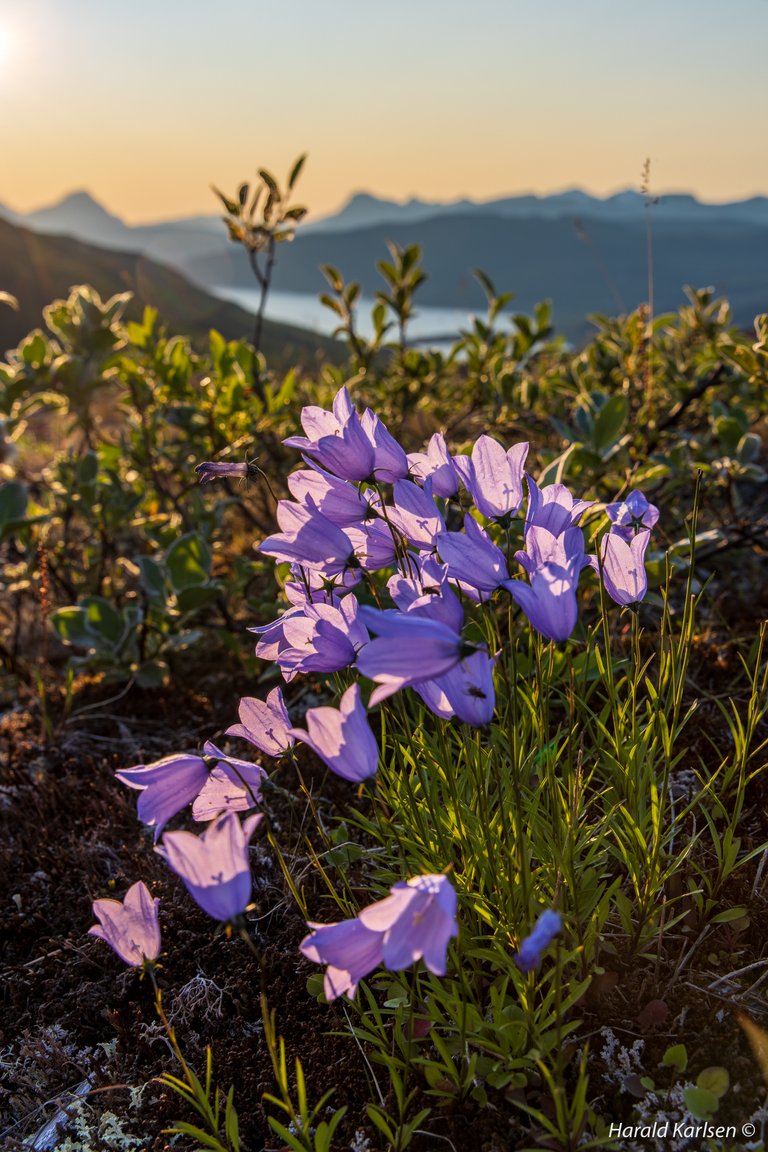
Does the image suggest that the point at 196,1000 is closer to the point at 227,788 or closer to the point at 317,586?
the point at 227,788

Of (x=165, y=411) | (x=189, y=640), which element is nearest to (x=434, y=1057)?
(x=189, y=640)

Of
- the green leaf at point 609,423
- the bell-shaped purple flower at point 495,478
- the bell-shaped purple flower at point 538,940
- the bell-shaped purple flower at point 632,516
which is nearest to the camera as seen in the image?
the bell-shaped purple flower at point 538,940

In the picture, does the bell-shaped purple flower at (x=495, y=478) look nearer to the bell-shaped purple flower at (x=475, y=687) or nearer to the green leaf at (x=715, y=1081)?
the bell-shaped purple flower at (x=475, y=687)

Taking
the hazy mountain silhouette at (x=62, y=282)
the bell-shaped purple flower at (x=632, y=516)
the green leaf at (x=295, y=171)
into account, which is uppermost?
the hazy mountain silhouette at (x=62, y=282)

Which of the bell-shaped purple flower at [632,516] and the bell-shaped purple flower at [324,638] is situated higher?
the bell-shaped purple flower at [632,516]

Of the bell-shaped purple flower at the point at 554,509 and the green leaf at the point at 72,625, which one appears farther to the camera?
the green leaf at the point at 72,625

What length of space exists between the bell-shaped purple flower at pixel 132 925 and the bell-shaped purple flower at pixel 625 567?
870 millimetres

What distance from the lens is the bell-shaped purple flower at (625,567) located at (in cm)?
138

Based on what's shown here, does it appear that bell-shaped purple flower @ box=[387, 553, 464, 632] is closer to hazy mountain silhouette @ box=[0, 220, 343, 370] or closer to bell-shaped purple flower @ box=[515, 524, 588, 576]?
bell-shaped purple flower @ box=[515, 524, 588, 576]

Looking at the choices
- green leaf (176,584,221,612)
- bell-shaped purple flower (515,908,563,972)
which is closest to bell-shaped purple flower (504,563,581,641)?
bell-shaped purple flower (515,908,563,972)

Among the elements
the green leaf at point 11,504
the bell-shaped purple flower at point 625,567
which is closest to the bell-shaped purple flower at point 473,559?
the bell-shaped purple flower at point 625,567

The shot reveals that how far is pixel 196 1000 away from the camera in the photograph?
5.50 feet

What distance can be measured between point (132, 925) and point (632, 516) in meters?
1.07

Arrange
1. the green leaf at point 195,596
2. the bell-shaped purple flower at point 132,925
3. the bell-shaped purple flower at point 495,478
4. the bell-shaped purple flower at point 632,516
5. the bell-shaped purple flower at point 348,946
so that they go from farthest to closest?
the green leaf at point 195,596 → the bell-shaped purple flower at point 632,516 → the bell-shaped purple flower at point 495,478 → the bell-shaped purple flower at point 132,925 → the bell-shaped purple flower at point 348,946
